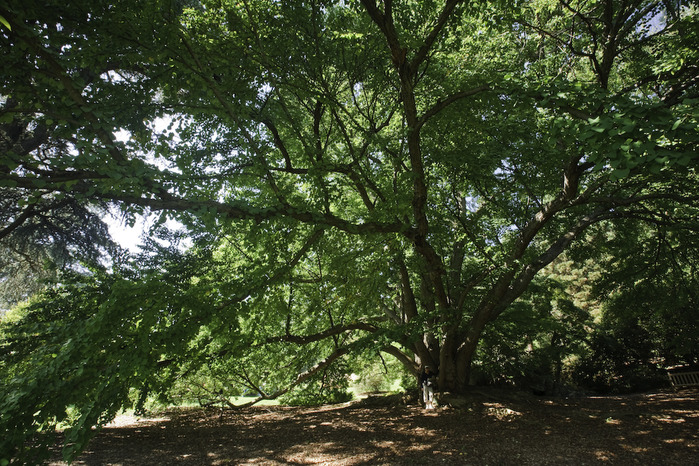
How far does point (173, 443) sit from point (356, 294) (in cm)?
532

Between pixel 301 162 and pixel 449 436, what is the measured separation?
229 inches

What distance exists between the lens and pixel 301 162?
7035 mm

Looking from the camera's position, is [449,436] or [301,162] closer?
[449,436]

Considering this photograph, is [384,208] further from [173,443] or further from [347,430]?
[173,443]

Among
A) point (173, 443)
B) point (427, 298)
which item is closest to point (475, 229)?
point (427, 298)

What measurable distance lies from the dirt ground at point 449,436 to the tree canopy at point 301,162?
125 cm

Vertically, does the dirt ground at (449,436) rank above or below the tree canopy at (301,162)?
below

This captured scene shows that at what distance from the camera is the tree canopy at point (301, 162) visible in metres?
3.99

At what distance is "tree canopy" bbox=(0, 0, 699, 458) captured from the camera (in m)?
3.99

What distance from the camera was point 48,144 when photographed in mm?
8016

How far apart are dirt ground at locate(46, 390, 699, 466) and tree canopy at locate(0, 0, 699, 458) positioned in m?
1.25

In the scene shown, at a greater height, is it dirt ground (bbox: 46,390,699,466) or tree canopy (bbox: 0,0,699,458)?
tree canopy (bbox: 0,0,699,458)

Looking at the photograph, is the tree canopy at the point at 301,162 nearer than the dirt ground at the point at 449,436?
Yes

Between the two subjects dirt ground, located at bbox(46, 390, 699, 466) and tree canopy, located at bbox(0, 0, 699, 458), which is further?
dirt ground, located at bbox(46, 390, 699, 466)
